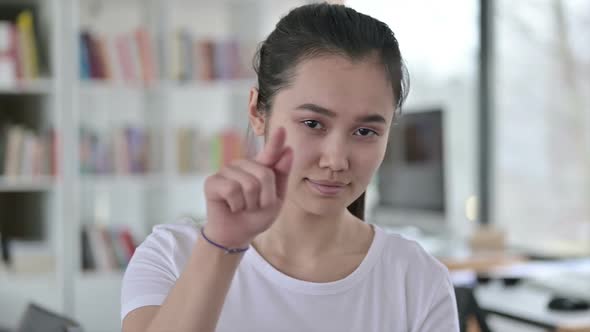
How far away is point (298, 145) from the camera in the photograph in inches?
51.6

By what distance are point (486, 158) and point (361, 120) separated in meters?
4.12

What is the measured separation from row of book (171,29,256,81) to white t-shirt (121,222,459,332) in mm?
3119

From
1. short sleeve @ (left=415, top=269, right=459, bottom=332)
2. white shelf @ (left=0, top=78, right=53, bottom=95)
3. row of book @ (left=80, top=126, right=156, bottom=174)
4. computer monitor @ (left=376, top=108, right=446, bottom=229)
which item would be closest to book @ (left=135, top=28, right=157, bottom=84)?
row of book @ (left=80, top=126, right=156, bottom=174)

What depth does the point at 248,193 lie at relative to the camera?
0.94 metres

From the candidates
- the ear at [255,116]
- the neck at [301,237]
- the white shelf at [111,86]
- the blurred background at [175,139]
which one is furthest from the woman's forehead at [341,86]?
the white shelf at [111,86]

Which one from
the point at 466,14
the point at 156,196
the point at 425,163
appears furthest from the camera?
the point at 466,14

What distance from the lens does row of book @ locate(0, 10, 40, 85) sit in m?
4.18

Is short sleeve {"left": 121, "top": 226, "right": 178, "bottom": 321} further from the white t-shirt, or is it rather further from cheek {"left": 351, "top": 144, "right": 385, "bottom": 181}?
cheek {"left": 351, "top": 144, "right": 385, "bottom": 181}

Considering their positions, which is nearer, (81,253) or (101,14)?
(81,253)

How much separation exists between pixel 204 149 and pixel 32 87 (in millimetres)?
927

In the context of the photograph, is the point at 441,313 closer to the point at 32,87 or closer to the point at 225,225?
the point at 225,225

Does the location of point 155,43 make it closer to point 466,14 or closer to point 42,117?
point 42,117

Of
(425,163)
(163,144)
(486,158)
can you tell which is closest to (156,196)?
(163,144)

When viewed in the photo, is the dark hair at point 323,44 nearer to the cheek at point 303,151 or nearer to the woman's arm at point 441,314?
the cheek at point 303,151
